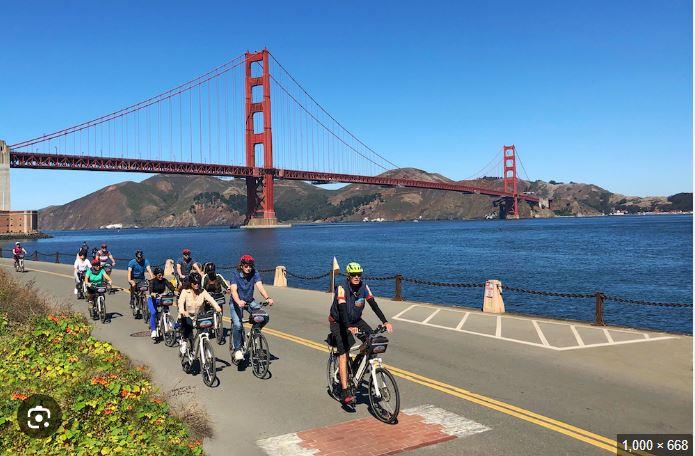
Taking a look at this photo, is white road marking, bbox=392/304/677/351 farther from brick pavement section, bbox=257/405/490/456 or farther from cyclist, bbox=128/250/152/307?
cyclist, bbox=128/250/152/307

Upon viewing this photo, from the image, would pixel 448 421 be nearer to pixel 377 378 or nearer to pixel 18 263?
pixel 377 378

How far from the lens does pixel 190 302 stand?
9.95 m

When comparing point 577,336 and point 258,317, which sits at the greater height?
point 258,317

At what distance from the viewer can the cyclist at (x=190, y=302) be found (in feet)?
32.3

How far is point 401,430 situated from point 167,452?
2.89 m

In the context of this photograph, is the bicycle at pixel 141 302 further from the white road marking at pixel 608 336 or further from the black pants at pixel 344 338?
the white road marking at pixel 608 336

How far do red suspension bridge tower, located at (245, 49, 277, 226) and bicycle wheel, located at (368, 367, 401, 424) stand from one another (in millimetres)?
122236

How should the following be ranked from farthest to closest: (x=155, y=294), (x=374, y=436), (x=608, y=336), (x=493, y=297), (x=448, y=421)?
(x=493, y=297) < (x=155, y=294) < (x=608, y=336) < (x=448, y=421) < (x=374, y=436)

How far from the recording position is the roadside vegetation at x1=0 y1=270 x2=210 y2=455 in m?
5.81

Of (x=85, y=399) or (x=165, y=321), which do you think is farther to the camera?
(x=165, y=321)

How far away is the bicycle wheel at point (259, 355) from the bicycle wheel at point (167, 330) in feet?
11.0

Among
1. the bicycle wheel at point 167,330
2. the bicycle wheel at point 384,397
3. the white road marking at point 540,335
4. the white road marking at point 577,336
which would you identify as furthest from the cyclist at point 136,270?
the white road marking at point 577,336

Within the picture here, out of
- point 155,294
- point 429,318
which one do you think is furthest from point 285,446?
point 429,318

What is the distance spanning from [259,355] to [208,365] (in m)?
0.89
